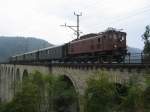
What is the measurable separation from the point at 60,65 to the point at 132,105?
18773mm

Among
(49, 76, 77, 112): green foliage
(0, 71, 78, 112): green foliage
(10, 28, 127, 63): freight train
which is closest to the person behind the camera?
(49, 76, 77, 112): green foliage

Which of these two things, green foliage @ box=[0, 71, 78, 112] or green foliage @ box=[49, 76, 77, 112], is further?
green foliage @ box=[0, 71, 78, 112]

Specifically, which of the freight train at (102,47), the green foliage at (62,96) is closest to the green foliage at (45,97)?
the green foliage at (62,96)

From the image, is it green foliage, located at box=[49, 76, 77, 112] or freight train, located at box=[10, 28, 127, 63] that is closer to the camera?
green foliage, located at box=[49, 76, 77, 112]

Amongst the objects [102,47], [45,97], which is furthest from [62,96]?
[102,47]

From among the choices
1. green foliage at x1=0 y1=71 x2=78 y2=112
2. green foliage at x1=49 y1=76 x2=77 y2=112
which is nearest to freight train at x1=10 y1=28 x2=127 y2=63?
green foliage at x1=49 y1=76 x2=77 y2=112

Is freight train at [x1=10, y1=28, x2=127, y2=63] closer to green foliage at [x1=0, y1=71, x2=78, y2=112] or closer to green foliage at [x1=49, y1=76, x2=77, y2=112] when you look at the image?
green foliage at [x1=49, y1=76, x2=77, y2=112]

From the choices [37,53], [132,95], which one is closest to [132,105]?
[132,95]

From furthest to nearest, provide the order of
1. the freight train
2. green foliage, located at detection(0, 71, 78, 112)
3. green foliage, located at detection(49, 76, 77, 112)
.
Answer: the freight train < green foliage, located at detection(0, 71, 78, 112) < green foliage, located at detection(49, 76, 77, 112)

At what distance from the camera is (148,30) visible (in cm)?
6366

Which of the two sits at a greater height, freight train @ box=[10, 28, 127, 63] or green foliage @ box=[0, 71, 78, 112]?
freight train @ box=[10, 28, 127, 63]

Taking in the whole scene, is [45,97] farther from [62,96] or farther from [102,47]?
[102,47]

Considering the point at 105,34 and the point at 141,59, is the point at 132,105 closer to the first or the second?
the point at 141,59

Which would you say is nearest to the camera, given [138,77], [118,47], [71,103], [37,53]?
[138,77]
